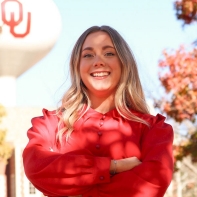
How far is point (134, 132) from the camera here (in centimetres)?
332

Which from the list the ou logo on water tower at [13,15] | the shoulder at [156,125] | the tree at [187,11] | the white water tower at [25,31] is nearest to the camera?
the shoulder at [156,125]

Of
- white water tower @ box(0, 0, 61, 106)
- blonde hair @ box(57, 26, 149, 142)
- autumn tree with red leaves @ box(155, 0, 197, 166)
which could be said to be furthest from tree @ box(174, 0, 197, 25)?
white water tower @ box(0, 0, 61, 106)

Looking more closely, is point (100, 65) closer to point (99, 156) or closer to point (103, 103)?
point (103, 103)

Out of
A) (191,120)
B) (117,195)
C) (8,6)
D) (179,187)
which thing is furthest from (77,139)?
(8,6)

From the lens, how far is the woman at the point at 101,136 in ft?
10.4

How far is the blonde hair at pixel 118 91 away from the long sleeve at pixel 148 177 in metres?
0.15

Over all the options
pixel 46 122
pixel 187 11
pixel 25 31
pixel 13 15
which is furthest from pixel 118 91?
pixel 25 31

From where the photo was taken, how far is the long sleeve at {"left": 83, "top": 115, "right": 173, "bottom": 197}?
124 inches

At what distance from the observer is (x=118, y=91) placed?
11.1 ft

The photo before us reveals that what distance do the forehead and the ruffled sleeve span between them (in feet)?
1.57

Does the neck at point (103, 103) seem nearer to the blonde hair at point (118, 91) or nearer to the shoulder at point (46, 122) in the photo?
the blonde hair at point (118, 91)

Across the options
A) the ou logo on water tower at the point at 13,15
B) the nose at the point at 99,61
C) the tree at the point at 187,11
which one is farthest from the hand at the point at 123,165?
the ou logo on water tower at the point at 13,15

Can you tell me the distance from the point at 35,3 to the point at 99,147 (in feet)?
104

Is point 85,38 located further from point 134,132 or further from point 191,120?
point 191,120
